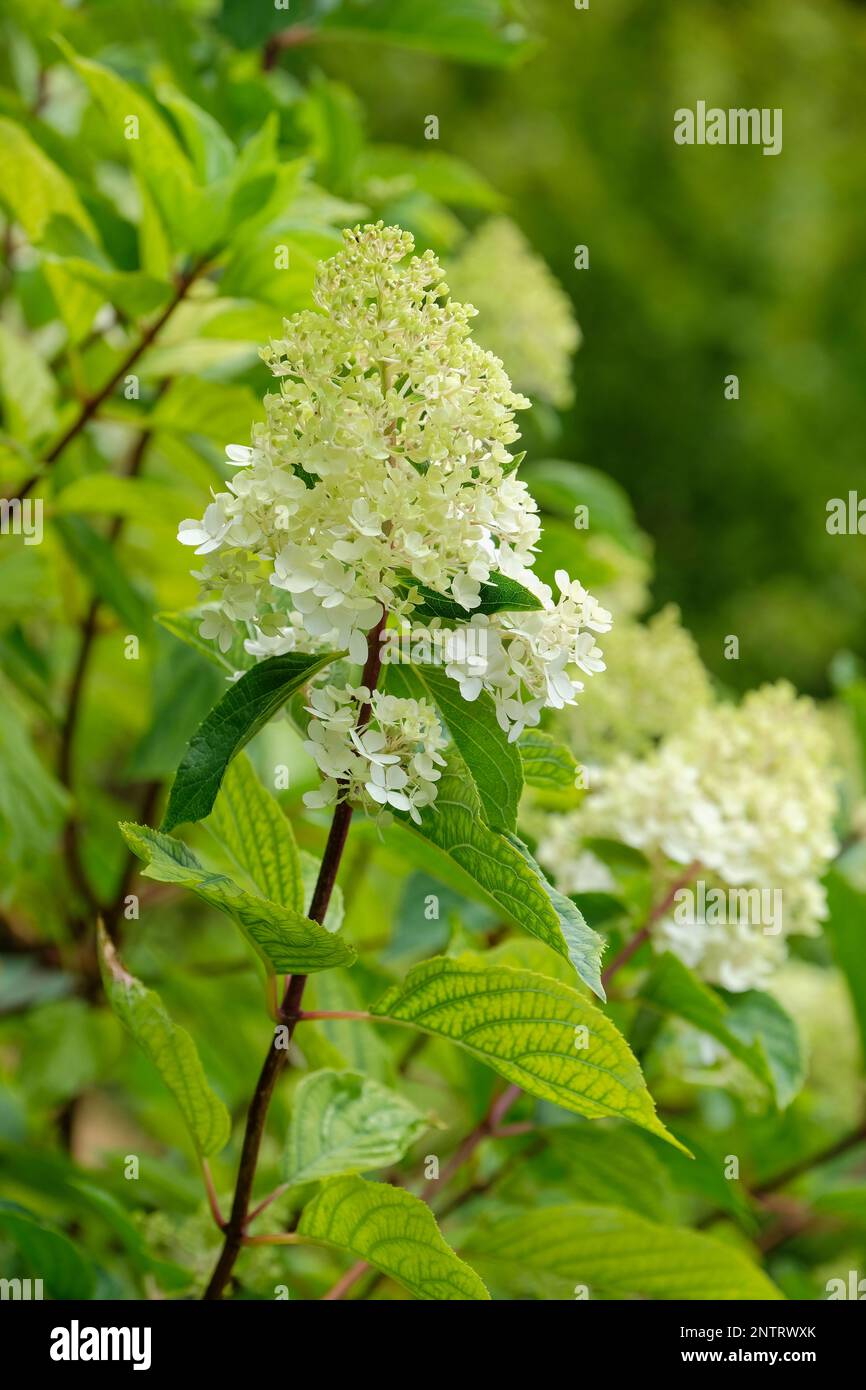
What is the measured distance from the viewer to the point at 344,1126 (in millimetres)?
873

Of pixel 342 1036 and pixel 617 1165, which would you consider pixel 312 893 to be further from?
pixel 617 1165

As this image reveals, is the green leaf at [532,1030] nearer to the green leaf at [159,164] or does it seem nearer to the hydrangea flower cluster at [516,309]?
the green leaf at [159,164]

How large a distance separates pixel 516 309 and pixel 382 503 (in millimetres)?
1020

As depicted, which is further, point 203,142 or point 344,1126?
point 203,142

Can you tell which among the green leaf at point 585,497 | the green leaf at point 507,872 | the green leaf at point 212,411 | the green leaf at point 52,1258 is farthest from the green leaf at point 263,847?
the green leaf at point 585,497

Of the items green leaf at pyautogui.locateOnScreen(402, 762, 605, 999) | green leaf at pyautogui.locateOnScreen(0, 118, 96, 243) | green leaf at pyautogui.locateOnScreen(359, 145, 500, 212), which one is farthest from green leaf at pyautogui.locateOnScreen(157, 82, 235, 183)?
green leaf at pyautogui.locateOnScreen(402, 762, 605, 999)

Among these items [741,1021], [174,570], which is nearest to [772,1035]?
[741,1021]

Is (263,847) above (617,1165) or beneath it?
above

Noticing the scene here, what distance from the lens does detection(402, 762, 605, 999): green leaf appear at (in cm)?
61

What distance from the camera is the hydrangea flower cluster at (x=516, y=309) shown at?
1548mm

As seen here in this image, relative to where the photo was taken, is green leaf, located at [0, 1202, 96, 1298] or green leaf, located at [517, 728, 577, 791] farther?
green leaf, located at [0, 1202, 96, 1298]

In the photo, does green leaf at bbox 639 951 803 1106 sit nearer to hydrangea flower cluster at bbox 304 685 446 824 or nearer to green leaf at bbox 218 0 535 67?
hydrangea flower cluster at bbox 304 685 446 824

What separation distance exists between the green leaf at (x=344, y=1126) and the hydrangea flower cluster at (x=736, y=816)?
0.86ft

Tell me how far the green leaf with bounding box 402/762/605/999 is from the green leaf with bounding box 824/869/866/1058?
2.32ft
